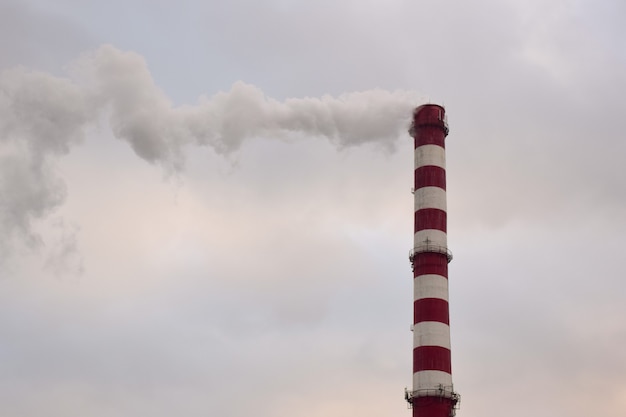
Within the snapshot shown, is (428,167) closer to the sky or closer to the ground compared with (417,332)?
closer to the sky

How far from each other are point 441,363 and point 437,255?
498 cm

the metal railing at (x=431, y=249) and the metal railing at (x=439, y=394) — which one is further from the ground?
the metal railing at (x=431, y=249)

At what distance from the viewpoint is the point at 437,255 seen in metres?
40.9

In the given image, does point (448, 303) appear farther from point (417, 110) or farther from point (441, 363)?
point (417, 110)

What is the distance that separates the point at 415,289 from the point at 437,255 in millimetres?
1877

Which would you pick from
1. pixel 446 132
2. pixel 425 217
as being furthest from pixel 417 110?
pixel 425 217

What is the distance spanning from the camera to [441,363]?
129ft

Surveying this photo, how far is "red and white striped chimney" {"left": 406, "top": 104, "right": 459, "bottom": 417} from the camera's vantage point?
39125 millimetres

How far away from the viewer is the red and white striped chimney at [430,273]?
39.1 metres

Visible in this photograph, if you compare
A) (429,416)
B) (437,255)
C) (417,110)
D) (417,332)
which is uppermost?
(417,110)

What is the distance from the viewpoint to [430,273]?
4072cm

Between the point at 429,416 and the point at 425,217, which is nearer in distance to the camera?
the point at 429,416

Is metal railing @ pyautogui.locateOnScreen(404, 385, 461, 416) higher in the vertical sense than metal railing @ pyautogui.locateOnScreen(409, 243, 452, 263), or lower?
lower

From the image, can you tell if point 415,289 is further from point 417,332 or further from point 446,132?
point 446,132
